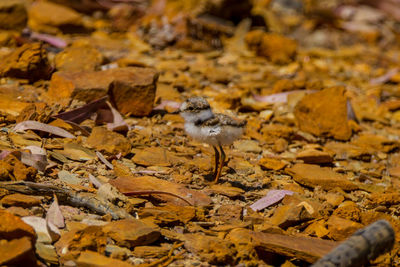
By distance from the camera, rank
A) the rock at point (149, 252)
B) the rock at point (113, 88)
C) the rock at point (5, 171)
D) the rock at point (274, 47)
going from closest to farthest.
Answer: the rock at point (149, 252) < the rock at point (5, 171) < the rock at point (113, 88) < the rock at point (274, 47)

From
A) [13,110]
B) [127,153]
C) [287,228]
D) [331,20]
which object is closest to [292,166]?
[287,228]

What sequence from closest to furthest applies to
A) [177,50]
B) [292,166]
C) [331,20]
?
[292,166], [177,50], [331,20]

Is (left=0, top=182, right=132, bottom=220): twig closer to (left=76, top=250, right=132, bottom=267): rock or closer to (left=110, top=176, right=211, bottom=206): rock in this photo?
(left=110, top=176, right=211, bottom=206): rock

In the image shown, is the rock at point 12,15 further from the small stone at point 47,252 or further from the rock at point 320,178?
the small stone at point 47,252

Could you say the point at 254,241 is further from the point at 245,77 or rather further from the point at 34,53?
the point at 245,77

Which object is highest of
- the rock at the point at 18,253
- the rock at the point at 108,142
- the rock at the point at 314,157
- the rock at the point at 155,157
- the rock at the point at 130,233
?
the rock at the point at 18,253

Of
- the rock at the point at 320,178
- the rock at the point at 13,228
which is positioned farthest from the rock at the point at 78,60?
the rock at the point at 13,228

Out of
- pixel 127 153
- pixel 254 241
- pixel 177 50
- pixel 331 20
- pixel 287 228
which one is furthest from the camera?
pixel 331 20
